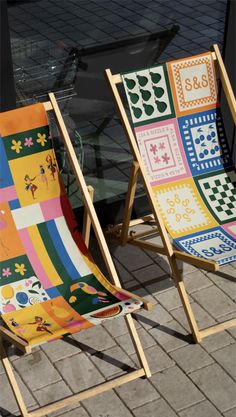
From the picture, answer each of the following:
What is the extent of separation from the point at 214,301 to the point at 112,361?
0.68 metres

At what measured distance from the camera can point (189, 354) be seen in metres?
4.18

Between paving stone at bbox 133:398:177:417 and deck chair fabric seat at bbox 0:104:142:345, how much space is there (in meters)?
0.51

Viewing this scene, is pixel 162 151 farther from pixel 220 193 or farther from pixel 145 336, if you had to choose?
pixel 145 336

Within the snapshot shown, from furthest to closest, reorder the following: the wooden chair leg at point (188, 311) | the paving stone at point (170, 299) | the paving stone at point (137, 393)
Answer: the paving stone at point (170, 299) → the wooden chair leg at point (188, 311) → the paving stone at point (137, 393)

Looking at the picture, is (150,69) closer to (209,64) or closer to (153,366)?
(209,64)

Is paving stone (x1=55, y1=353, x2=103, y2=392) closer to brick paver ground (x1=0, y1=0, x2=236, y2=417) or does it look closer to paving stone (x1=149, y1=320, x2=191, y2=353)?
brick paver ground (x1=0, y1=0, x2=236, y2=417)

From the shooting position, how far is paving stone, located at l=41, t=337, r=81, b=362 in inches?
165

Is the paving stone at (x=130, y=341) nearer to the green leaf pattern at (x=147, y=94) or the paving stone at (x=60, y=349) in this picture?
the paving stone at (x=60, y=349)

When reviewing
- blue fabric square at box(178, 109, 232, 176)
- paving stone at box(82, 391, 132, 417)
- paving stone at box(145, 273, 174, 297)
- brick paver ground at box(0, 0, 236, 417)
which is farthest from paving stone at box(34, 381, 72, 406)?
blue fabric square at box(178, 109, 232, 176)

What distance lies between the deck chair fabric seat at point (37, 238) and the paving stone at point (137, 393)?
17.6 inches

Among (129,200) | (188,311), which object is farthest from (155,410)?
(129,200)

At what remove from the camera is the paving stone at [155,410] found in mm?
3855

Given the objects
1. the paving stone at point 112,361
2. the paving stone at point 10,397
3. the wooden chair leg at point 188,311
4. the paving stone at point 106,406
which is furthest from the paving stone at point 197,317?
the paving stone at point 10,397

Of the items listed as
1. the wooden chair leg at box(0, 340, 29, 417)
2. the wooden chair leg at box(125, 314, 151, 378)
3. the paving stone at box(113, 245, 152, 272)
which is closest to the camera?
the wooden chair leg at box(0, 340, 29, 417)
